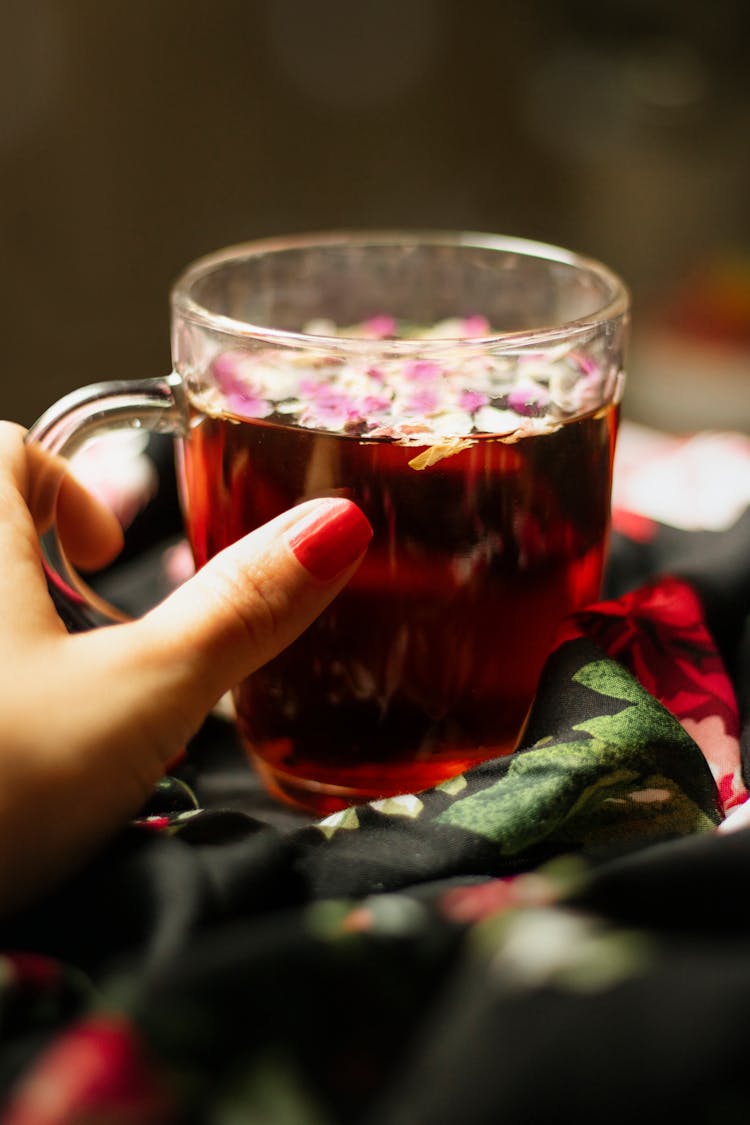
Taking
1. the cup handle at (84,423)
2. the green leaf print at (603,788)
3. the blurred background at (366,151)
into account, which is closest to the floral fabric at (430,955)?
the green leaf print at (603,788)

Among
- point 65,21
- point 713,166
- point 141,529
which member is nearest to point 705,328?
point 713,166

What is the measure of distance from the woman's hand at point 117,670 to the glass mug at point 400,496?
38 mm

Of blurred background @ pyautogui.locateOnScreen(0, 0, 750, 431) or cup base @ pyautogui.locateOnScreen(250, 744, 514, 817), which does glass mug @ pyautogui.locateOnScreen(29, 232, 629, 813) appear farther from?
blurred background @ pyautogui.locateOnScreen(0, 0, 750, 431)

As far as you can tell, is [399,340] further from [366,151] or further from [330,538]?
[366,151]

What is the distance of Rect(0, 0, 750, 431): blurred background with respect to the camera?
159cm

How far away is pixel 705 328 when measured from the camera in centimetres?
210

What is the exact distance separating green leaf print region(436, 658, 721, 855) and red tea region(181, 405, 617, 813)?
62mm

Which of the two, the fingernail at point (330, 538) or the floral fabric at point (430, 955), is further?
the fingernail at point (330, 538)

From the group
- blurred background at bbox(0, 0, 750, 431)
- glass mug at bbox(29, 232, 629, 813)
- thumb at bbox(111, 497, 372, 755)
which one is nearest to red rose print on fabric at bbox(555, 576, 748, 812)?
glass mug at bbox(29, 232, 629, 813)

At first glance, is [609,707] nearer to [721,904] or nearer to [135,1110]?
[721,904]

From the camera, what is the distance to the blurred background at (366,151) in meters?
1.59

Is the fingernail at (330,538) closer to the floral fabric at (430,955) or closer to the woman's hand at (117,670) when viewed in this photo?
the woman's hand at (117,670)

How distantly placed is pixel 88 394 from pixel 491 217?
1.69m

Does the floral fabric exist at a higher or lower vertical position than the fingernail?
lower
